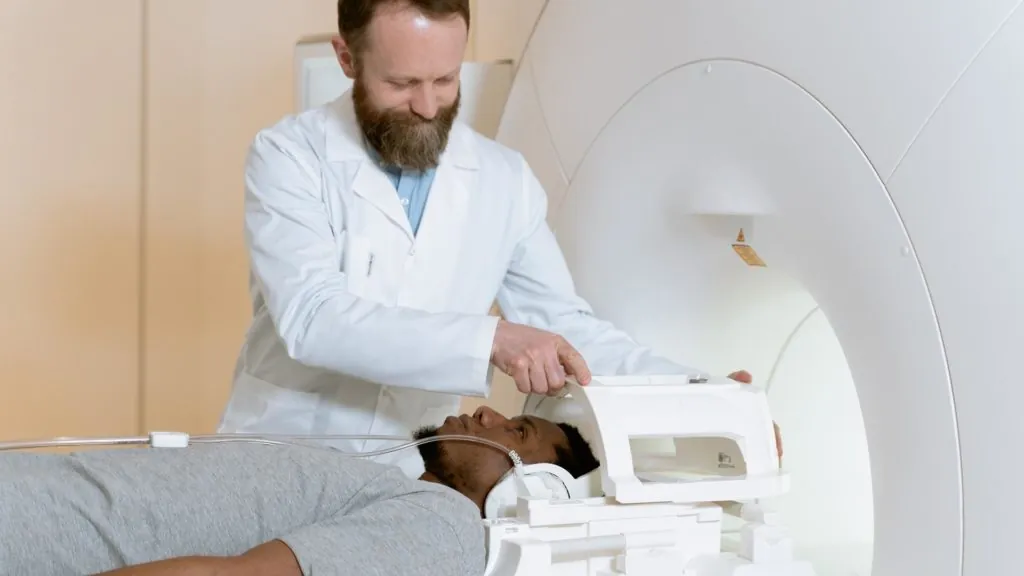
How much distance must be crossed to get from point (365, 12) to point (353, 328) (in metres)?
0.52

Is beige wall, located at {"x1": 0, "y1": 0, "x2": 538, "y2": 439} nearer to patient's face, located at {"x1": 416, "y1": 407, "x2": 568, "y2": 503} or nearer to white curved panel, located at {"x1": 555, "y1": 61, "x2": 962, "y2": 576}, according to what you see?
white curved panel, located at {"x1": 555, "y1": 61, "x2": 962, "y2": 576}

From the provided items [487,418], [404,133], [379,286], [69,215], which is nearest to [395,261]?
[379,286]

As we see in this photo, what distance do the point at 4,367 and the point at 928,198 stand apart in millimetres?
2526

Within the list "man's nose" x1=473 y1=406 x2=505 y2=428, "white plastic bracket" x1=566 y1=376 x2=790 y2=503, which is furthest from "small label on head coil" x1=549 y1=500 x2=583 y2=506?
"man's nose" x1=473 y1=406 x2=505 y2=428

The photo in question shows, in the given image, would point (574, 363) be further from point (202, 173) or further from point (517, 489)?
point (202, 173)

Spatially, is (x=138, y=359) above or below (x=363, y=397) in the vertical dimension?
below

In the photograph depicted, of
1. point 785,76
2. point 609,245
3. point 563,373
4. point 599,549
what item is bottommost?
point 599,549

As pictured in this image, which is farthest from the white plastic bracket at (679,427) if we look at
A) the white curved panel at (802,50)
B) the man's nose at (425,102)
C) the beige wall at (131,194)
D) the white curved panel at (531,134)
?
the beige wall at (131,194)

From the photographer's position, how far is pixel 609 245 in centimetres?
214

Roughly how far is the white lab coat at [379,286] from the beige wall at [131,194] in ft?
3.79

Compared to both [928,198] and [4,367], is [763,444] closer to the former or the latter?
[928,198]

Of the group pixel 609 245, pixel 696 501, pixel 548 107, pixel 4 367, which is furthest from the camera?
pixel 4 367

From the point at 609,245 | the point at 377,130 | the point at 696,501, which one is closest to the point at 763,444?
the point at 696,501

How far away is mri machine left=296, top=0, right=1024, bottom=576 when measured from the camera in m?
1.41
